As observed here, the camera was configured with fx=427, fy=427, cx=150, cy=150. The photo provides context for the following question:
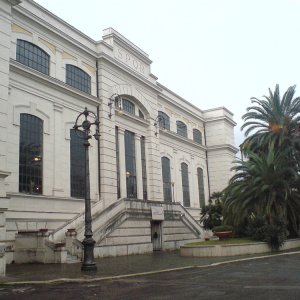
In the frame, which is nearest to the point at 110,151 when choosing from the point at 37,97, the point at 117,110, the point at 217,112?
the point at 117,110

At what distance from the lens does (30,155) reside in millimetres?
25906

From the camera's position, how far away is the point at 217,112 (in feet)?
178

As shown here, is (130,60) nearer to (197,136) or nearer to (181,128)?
(181,128)

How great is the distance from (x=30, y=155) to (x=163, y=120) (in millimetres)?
19788

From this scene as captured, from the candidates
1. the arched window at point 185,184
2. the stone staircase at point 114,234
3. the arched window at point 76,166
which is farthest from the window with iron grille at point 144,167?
the arched window at point 185,184

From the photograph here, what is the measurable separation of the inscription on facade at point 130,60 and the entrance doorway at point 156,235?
13536 mm

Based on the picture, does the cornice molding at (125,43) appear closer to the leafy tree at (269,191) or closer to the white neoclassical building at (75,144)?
the white neoclassical building at (75,144)

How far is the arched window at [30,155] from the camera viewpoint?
25.2m

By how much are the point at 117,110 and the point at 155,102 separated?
6941mm

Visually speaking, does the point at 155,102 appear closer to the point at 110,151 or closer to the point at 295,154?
the point at 110,151

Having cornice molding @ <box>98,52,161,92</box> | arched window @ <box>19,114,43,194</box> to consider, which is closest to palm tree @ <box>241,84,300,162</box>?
cornice molding @ <box>98,52,161,92</box>

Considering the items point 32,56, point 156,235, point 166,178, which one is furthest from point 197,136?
point 32,56

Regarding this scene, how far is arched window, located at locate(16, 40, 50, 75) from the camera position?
86.7ft

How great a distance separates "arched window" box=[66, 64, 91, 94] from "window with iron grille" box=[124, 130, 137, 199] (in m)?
5.89
